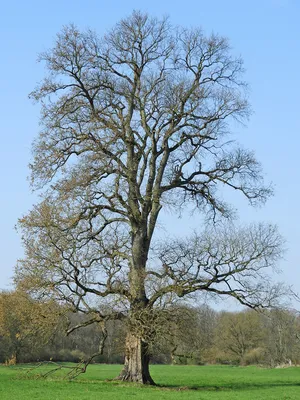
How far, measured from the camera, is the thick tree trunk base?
87.4ft

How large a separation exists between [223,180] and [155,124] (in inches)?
172

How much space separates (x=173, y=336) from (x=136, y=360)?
2.42m

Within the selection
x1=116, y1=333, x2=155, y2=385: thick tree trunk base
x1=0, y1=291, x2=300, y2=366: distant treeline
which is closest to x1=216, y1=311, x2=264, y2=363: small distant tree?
x1=0, y1=291, x2=300, y2=366: distant treeline

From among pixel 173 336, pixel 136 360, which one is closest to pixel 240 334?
pixel 136 360

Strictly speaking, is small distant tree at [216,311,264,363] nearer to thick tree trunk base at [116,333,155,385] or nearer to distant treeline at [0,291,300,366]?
distant treeline at [0,291,300,366]

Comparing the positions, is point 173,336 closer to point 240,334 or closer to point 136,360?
point 136,360

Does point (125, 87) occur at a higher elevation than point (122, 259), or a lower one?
higher

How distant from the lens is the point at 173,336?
83.4 feet

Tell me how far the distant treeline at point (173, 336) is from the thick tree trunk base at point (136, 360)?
51 centimetres

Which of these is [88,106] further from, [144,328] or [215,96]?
[144,328]

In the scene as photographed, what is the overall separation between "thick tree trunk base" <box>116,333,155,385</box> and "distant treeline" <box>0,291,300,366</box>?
51 cm

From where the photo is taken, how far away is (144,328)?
25.4 meters

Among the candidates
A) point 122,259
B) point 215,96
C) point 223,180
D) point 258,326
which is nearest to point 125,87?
point 215,96

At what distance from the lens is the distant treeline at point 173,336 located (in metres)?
25.8
